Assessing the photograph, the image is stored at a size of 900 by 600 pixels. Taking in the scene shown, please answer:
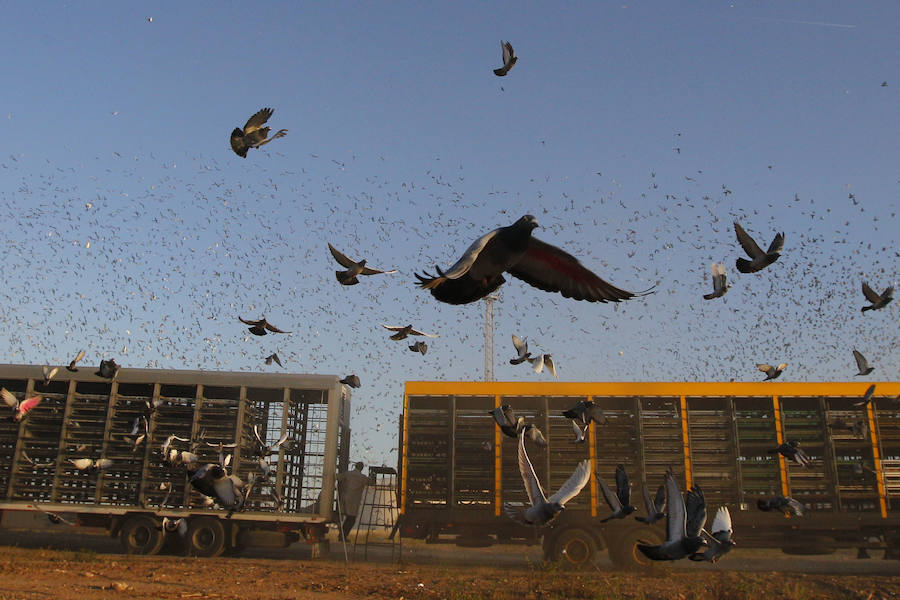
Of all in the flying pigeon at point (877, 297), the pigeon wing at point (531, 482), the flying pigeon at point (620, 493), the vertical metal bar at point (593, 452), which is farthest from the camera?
the vertical metal bar at point (593, 452)

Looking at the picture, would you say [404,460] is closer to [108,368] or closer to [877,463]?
[108,368]

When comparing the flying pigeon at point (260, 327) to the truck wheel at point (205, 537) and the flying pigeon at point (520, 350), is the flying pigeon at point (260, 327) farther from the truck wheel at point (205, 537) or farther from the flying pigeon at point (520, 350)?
the truck wheel at point (205, 537)

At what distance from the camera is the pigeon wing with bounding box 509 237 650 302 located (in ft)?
20.0

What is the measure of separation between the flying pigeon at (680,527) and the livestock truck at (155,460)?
10263 millimetres

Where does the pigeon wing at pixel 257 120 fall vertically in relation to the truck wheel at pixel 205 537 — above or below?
above

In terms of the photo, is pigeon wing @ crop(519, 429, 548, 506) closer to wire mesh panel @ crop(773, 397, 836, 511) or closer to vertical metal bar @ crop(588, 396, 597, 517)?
vertical metal bar @ crop(588, 396, 597, 517)

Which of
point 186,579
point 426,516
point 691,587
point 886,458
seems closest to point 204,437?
point 186,579

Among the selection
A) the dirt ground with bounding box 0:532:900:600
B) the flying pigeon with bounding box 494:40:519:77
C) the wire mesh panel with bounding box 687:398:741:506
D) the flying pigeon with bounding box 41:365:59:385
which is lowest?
the dirt ground with bounding box 0:532:900:600

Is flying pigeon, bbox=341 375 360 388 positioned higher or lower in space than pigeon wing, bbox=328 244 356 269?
lower

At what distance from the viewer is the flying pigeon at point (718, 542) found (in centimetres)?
606

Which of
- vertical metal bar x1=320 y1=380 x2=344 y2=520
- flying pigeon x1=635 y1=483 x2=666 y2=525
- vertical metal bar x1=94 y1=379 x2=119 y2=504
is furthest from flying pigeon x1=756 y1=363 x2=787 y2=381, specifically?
vertical metal bar x1=94 y1=379 x2=119 y2=504

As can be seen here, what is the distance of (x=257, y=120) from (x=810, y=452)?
12.5 meters

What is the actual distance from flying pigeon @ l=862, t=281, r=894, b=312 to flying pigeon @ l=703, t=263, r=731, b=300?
199 centimetres

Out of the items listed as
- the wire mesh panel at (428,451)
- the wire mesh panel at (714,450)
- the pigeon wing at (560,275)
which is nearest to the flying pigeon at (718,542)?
the pigeon wing at (560,275)
